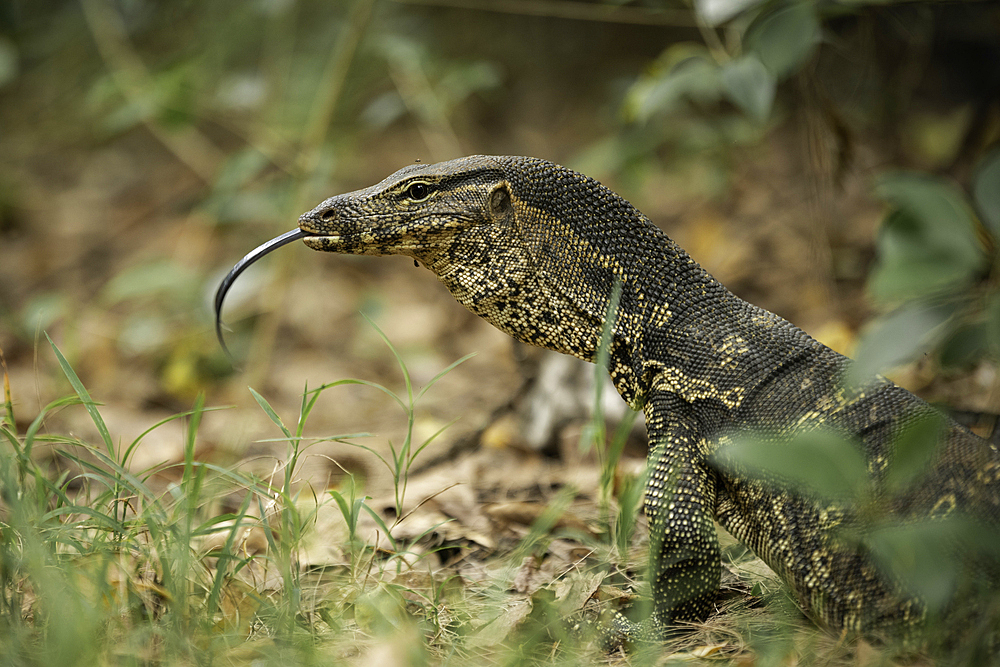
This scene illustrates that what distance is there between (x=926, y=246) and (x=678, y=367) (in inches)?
68.2

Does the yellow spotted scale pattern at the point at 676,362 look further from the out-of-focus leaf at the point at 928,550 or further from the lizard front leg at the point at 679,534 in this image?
the out-of-focus leaf at the point at 928,550

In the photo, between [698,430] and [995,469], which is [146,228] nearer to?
[698,430]

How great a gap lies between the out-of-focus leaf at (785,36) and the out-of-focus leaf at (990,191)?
1017 millimetres

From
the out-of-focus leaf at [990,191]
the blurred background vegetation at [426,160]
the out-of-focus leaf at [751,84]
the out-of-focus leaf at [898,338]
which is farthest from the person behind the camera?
the blurred background vegetation at [426,160]

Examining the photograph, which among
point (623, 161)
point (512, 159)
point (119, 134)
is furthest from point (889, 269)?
point (119, 134)

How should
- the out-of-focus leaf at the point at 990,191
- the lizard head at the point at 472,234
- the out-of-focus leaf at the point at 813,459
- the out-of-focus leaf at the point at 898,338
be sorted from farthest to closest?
1. the out-of-focus leaf at the point at 990,191
2. the lizard head at the point at 472,234
3. the out-of-focus leaf at the point at 898,338
4. the out-of-focus leaf at the point at 813,459

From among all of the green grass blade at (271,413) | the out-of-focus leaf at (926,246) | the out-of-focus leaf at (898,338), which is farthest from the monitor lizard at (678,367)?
the out-of-focus leaf at (926,246)

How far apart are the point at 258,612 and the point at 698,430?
1.69 m

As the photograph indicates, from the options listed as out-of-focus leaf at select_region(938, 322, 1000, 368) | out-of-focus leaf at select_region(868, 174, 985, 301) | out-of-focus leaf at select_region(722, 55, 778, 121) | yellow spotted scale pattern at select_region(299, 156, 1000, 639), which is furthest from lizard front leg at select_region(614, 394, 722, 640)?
out-of-focus leaf at select_region(722, 55, 778, 121)

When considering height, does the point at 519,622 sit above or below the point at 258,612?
above

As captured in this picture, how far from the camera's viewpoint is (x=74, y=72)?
10703 mm

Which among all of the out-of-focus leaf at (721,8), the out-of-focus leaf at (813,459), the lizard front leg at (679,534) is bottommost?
the lizard front leg at (679,534)

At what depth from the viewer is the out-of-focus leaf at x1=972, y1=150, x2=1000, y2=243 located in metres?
3.38

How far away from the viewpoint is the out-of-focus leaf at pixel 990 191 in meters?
3.38
